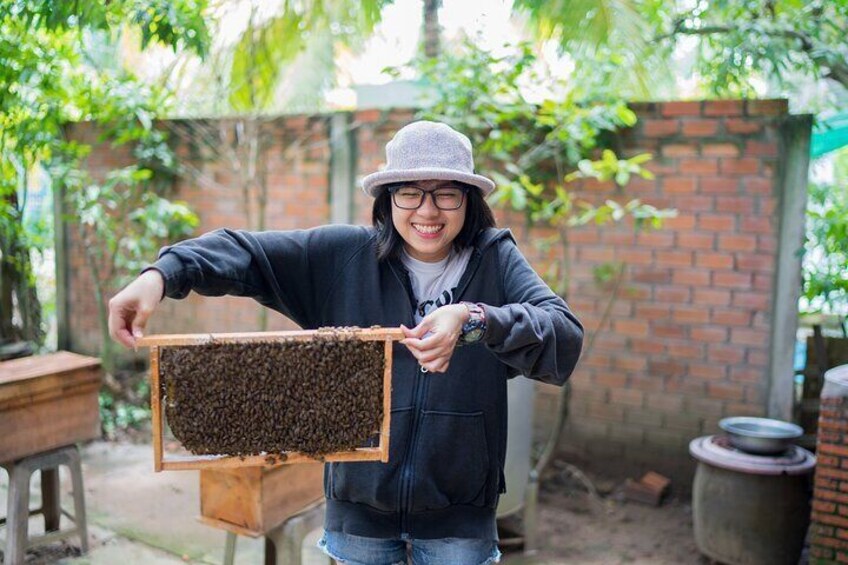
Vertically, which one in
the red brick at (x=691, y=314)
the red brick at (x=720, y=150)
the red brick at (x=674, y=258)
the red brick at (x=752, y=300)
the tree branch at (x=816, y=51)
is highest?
the tree branch at (x=816, y=51)

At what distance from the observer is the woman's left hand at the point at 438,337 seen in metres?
1.77

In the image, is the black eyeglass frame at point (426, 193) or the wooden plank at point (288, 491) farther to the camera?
the wooden plank at point (288, 491)

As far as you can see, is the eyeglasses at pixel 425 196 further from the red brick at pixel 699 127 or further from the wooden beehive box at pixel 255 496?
the red brick at pixel 699 127

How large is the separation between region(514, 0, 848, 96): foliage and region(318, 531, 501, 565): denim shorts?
154 inches

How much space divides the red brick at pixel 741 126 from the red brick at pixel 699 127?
0.07 meters

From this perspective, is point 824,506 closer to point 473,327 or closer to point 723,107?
point 723,107

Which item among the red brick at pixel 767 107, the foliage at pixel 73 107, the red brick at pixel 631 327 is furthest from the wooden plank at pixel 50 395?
the red brick at pixel 767 107

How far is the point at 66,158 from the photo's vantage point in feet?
21.5

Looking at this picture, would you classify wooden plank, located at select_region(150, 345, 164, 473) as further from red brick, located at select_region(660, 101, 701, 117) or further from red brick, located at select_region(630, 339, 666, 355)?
red brick, located at select_region(660, 101, 701, 117)

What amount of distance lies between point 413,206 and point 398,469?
72cm

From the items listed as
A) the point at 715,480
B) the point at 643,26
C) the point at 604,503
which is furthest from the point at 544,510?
the point at 643,26

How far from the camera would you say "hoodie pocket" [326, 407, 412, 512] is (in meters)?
2.05

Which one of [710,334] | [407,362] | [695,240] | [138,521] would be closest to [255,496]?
[407,362]

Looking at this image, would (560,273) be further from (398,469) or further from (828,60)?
(398,469)
